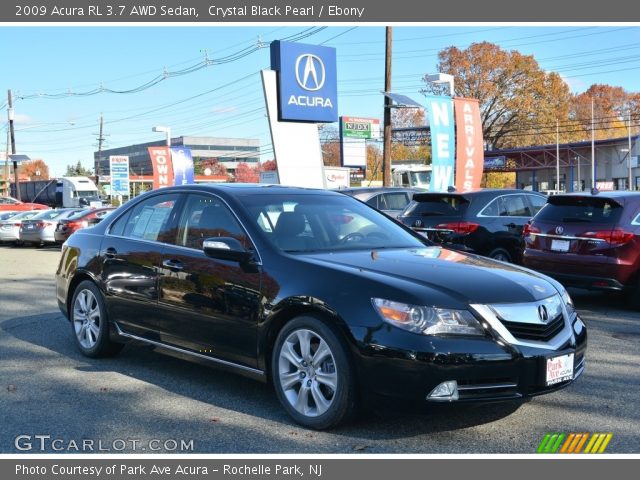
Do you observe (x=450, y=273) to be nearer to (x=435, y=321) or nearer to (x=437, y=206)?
(x=435, y=321)

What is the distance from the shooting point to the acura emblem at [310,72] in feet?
59.0

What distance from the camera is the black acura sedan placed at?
4121 mm

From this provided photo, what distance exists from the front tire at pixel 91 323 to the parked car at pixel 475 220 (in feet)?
20.6

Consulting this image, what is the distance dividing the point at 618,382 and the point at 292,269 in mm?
2856

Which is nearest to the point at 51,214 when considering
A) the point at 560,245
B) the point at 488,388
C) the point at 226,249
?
the point at 560,245

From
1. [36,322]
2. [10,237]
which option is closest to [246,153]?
[10,237]

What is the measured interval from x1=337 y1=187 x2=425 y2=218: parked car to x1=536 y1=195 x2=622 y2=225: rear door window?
5.21m

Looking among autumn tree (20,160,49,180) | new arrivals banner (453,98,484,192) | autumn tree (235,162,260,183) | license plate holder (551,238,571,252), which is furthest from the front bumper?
autumn tree (20,160,49,180)

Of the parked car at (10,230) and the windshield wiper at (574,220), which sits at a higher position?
the windshield wiper at (574,220)

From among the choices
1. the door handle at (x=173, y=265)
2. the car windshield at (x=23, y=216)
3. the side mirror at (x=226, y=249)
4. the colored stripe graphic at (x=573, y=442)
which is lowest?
the colored stripe graphic at (x=573, y=442)

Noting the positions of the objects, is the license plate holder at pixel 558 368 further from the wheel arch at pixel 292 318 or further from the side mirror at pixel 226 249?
the side mirror at pixel 226 249

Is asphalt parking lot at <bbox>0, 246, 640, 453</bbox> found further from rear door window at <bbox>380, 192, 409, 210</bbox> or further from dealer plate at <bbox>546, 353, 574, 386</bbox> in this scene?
rear door window at <bbox>380, 192, 409, 210</bbox>

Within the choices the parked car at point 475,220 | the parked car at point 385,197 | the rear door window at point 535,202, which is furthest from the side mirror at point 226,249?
the parked car at point 385,197

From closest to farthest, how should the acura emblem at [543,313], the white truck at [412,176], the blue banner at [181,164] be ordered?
the acura emblem at [543,313] < the blue banner at [181,164] < the white truck at [412,176]
